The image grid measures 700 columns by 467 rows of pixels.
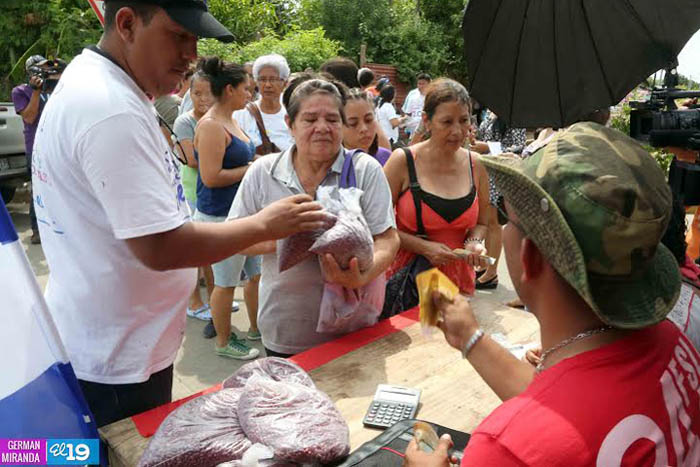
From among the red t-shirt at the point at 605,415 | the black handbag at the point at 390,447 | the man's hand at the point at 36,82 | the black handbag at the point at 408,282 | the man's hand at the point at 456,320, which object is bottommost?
the black handbag at the point at 408,282

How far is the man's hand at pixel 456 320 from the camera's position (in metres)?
1.35

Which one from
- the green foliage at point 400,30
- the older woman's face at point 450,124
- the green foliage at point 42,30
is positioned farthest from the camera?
the green foliage at point 400,30

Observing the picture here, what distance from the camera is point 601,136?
3.25 ft

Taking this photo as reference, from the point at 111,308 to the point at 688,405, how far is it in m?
1.46

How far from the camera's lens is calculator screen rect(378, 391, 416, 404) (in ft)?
5.58

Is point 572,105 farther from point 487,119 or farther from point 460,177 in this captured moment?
point 487,119

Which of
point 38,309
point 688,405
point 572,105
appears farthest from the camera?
point 572,105

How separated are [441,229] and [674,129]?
1.15 m

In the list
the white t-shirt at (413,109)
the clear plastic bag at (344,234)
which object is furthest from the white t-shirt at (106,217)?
the white t-shirt at (413,109)

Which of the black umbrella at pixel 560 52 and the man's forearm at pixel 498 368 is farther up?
the black umbrella at pixel 560 52

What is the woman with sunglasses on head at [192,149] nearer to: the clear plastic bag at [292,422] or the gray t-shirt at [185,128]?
the gray t-shirt at [185,128]

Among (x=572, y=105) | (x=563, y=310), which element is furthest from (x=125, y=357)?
(x=572, y=105)

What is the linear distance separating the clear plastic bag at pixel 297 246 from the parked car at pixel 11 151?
6.30 metres

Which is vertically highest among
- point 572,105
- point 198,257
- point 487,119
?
point 572,105
